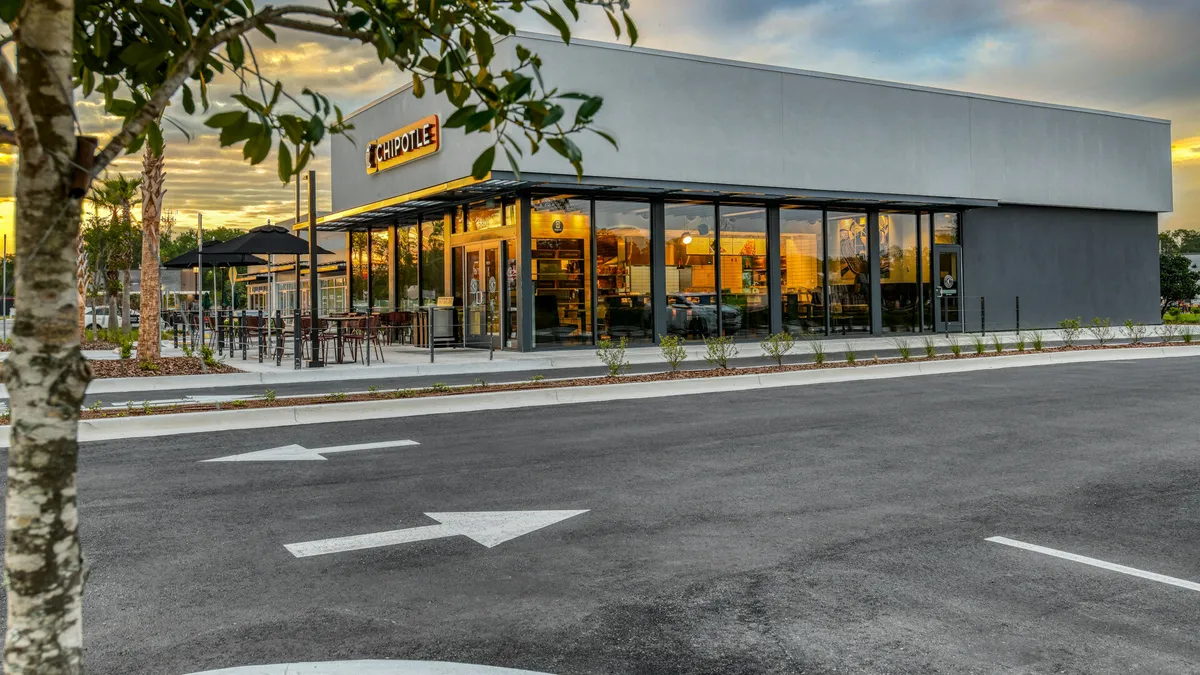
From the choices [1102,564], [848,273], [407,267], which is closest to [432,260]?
[407,267]

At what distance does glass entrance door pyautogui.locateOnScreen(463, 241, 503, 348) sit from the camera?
2411cm

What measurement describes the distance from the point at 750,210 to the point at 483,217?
7.26 m

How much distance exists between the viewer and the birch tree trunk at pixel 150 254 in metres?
19.4

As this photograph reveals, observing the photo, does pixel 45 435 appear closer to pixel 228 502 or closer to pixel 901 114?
pixel 228 502

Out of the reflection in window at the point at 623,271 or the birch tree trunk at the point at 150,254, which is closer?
the birch tree trunk at the point at 150,254

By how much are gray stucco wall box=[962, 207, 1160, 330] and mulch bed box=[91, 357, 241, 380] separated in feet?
72.0

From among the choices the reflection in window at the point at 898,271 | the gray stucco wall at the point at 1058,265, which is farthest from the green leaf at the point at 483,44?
the gray stucco wall at the point at 1058,265

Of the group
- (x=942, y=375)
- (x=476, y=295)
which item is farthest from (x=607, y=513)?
(x=476, y=295)

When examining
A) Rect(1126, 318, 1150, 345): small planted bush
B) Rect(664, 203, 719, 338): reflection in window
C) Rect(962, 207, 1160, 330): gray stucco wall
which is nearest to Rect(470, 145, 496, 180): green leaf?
Rect(664, 203, 719, 338): reflection in window

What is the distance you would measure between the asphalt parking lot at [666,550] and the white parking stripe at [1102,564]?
0.23 feet

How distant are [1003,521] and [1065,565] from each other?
42.5 inches

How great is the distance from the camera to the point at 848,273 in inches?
1085

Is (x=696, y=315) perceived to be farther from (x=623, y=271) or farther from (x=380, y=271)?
(x=380, y=271)

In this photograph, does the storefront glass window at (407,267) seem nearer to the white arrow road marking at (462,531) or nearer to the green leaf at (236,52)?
the white arrow road marking at (462,531)
